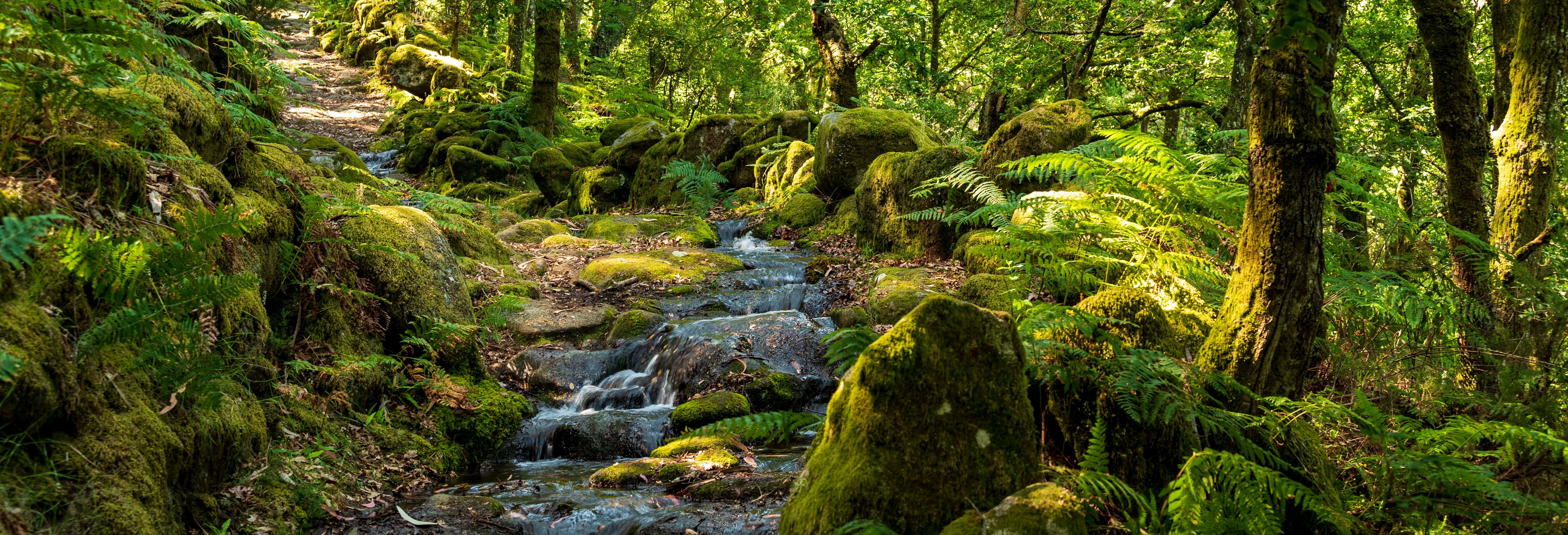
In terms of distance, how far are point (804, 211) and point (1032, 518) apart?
942 centimetres

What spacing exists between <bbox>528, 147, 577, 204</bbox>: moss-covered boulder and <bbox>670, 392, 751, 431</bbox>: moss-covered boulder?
9925 mm

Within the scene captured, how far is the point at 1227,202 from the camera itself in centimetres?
362

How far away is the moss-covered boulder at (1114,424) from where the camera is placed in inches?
102

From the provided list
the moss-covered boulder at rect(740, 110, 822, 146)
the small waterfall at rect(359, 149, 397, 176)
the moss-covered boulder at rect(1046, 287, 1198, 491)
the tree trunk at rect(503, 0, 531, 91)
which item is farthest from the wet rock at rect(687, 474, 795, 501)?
the tree trunk at rect(503, 0, 531, 91)

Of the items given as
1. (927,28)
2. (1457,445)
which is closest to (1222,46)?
(927,28)

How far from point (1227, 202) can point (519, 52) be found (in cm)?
1825

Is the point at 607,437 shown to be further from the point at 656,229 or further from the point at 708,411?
the point at 656,229

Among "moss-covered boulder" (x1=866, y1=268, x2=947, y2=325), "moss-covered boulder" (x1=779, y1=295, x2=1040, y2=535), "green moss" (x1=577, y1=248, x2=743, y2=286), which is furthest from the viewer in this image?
"green moss" (x1=577, y1=248, x2=743, y2=286)

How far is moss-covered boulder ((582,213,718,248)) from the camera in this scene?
11.3m

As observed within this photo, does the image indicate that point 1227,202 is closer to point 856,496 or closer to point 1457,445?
point 1457,445

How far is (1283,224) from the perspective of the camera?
8.38ft

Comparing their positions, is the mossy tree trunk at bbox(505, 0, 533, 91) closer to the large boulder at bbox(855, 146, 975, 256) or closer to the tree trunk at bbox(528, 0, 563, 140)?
the tree trunk at bbox(528, 0, 563, 140)

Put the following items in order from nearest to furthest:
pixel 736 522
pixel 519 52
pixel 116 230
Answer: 1. pixel 116 230
2. pixel 736 522
3. pixel 519 52

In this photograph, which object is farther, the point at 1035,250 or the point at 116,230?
the point at 1035,250
